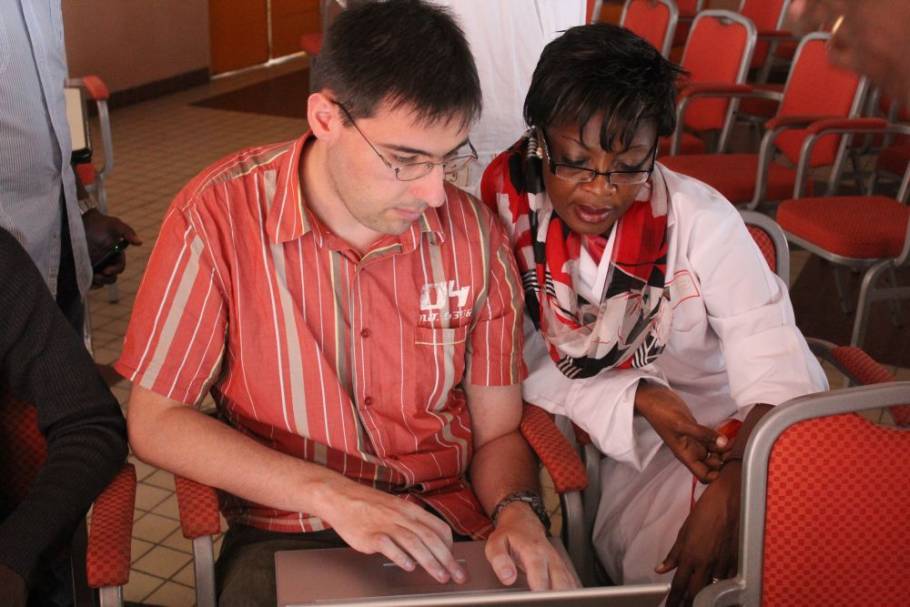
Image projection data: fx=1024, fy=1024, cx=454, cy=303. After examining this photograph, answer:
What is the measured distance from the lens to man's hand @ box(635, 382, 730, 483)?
62.7 inches

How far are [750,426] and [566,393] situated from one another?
327 millimetres

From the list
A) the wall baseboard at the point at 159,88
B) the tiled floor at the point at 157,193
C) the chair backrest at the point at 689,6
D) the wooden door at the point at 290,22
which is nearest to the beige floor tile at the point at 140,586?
the tiled floor at the point at 157,193

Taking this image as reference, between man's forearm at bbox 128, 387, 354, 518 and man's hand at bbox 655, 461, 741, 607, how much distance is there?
1.65 feet

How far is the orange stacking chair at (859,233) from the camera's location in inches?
121

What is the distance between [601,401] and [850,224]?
1.80 m

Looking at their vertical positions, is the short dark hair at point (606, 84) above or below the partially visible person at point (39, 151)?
above

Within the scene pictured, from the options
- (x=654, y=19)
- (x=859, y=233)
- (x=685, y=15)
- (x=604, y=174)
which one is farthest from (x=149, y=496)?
(x=685, y=15)

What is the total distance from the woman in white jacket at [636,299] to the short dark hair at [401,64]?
0.26m

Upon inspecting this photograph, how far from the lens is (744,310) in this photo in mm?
1669

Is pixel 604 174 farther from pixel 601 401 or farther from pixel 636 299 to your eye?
pixel 601 401

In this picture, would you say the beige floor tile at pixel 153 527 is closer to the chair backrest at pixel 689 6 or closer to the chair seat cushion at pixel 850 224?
the chair seat cushion at pixel 850 224

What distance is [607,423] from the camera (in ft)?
5.60

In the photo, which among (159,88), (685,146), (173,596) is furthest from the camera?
(159,88)

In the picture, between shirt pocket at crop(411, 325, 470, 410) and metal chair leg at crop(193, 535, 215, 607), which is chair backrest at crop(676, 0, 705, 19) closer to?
shirt pocket at crop(411, 325, 470, 410)
